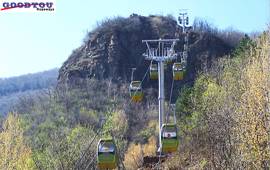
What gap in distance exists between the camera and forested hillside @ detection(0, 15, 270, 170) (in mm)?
21406

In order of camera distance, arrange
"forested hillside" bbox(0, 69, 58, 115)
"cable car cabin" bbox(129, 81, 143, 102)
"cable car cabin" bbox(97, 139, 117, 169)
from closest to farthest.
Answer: "cable car cabin" bbox(97, 139, 117, 169)
"cable car cabin" bbox(129, 81, 143, 102)
"forested hillside" bbox(0, 69, 58, 115)

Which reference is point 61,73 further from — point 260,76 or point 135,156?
point 260,76

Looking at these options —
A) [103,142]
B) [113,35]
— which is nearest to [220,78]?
[103,142]

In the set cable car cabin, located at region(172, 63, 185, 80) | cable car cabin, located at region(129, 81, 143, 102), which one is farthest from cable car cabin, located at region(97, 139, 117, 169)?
cable car cabin, located at region(172, 63, 185, 80)

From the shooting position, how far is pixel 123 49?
75.3m

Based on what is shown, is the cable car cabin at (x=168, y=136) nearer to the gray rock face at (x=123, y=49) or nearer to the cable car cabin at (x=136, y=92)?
the cable car cabin at (x=136, y=92)

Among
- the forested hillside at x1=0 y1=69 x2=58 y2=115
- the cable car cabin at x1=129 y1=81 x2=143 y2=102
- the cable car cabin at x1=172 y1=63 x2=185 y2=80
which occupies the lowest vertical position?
the forested hillside at x1=0 y1=69 x2=58 y2=115

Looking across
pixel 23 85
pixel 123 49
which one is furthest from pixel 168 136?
pixel 23 85

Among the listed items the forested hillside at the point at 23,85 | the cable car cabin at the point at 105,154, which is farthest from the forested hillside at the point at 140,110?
the forested hillside at the point at 23,85

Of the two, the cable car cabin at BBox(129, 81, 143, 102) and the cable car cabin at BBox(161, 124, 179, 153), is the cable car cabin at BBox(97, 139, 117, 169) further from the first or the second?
the cable car cabin at BBox(129, 81, 143, 102)

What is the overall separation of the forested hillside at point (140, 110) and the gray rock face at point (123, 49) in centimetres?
14

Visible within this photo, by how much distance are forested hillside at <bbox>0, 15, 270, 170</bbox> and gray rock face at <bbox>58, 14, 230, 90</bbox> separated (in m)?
0.14

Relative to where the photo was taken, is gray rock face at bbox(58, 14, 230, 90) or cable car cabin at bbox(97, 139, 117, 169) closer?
cable car cabin at bbox(97, 139, 117, 169)

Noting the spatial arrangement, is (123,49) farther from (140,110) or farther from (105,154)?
(105,154)
